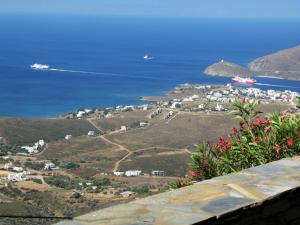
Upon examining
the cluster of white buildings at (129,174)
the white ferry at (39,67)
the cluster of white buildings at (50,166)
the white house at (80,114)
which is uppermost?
the white ferry at (39,67)

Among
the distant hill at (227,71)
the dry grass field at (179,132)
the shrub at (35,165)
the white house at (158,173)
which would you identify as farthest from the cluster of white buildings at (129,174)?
the distant hill at (227,71)

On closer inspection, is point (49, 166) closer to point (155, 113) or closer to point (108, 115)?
point (155, 113)

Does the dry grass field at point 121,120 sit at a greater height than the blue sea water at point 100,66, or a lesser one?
lesser

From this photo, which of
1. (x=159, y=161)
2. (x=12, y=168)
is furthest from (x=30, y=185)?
(x=159, y=161)

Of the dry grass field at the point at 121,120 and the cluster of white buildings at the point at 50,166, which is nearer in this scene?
the cluster of white buildings at the point at 50,166

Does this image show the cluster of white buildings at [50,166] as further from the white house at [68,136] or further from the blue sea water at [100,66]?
the blue sea water at [100,66]

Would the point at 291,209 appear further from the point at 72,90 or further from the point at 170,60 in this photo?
the point at 170,60

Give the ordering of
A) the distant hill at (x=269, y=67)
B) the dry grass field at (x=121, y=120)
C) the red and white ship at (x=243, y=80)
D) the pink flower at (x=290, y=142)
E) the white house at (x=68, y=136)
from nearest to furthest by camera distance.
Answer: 1. the pink flower at (x=290, y=142)
2. the white house at (x=68, y=136)
3. the dry grass field at (x=121, y=120)
4. the red and white ship at (x=243, y=80)
5. the distant hill at (x=269, y=67)
